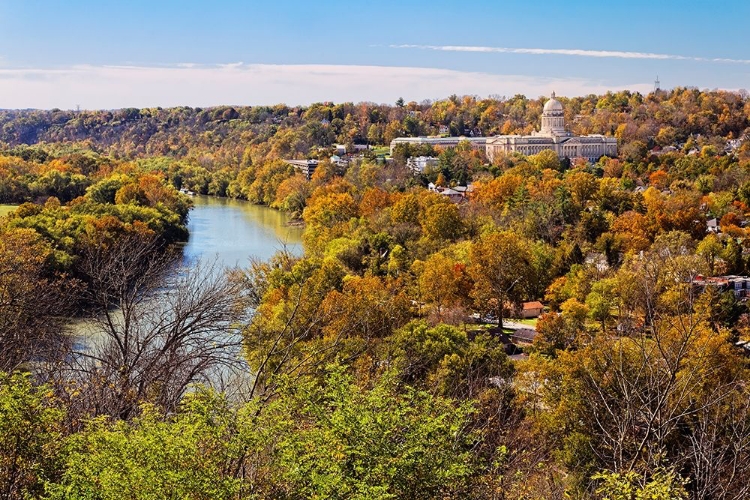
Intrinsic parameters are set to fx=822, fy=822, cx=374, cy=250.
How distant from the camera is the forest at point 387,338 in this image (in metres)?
5.14

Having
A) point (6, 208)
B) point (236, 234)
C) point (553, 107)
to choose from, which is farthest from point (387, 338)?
point (553, 107)

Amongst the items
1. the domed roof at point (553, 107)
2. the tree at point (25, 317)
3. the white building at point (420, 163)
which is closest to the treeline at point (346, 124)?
the domed roof at point (553, 107)

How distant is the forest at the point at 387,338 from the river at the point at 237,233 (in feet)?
3.45

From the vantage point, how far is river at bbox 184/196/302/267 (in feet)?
80.9

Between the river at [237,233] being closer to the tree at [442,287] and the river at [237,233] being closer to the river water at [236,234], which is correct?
the river water at [236,234]

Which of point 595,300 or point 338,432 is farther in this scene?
point 595,300

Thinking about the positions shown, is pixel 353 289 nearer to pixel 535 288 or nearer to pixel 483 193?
pixel 535 288

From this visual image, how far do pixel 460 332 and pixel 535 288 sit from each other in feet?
23.9

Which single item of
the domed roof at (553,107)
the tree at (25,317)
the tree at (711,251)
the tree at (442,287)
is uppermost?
the domed roof at (553,107)

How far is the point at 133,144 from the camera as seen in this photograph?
6731cm

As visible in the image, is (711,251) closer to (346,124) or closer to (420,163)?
(420,163)

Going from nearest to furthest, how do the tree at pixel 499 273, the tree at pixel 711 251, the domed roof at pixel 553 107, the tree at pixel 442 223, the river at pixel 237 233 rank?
the tree at pixel 499 273
the tree at pixel 711 251
the tree at pixel 442 223
the river at pixel 237 233
the domed roof at pixel 553 107

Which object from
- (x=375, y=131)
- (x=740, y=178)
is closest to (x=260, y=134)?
(x=375, y=131)

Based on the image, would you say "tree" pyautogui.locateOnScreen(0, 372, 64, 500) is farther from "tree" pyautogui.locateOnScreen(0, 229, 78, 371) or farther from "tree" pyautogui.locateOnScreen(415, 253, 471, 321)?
"tree" pyautogui.locateOnScreen(415, 253, 471, 321)
